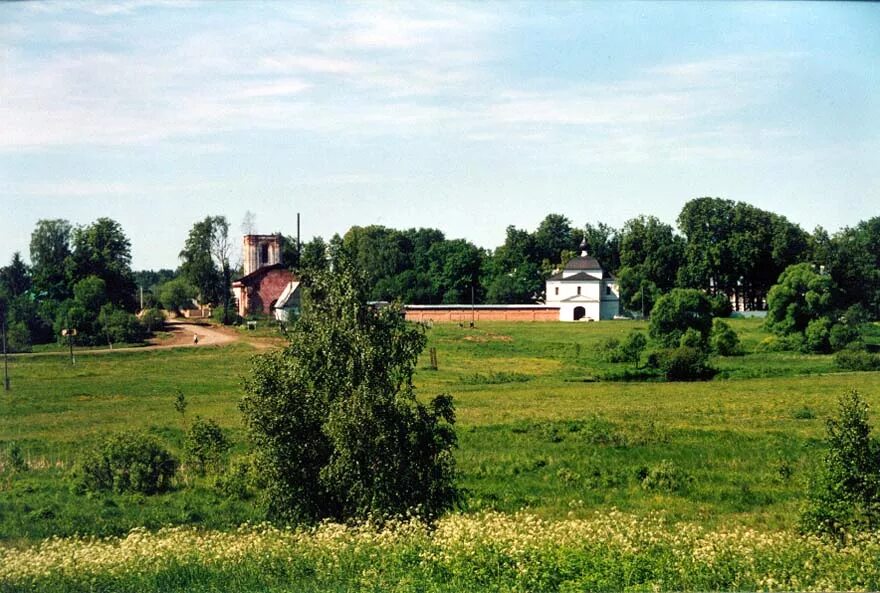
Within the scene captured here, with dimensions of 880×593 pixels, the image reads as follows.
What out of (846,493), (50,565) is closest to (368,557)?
(50,565)

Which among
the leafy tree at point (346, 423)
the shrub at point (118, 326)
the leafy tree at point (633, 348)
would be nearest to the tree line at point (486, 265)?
the shrub at point (118, 326)

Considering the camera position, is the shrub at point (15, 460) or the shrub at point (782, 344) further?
the shrub at point (782, 344)

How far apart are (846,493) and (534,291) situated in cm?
8117

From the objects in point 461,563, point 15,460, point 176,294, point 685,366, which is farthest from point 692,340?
point 176,294

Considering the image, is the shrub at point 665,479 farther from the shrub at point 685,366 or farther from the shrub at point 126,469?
the shrub at point 685,366

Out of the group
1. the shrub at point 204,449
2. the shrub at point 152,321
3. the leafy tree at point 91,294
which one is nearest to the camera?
the shrub at point 204,449

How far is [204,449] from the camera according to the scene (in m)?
20.8

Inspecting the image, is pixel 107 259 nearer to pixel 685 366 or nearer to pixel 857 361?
pixel 685 366

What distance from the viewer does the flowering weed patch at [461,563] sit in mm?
10602

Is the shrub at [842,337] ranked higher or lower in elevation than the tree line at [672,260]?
lower

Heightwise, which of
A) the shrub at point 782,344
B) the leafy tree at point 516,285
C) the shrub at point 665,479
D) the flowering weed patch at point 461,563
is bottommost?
the shrub at point 665,479

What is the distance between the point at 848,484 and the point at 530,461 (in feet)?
28.0

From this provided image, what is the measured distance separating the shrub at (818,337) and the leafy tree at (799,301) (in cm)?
166

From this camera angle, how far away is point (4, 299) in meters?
53.4
